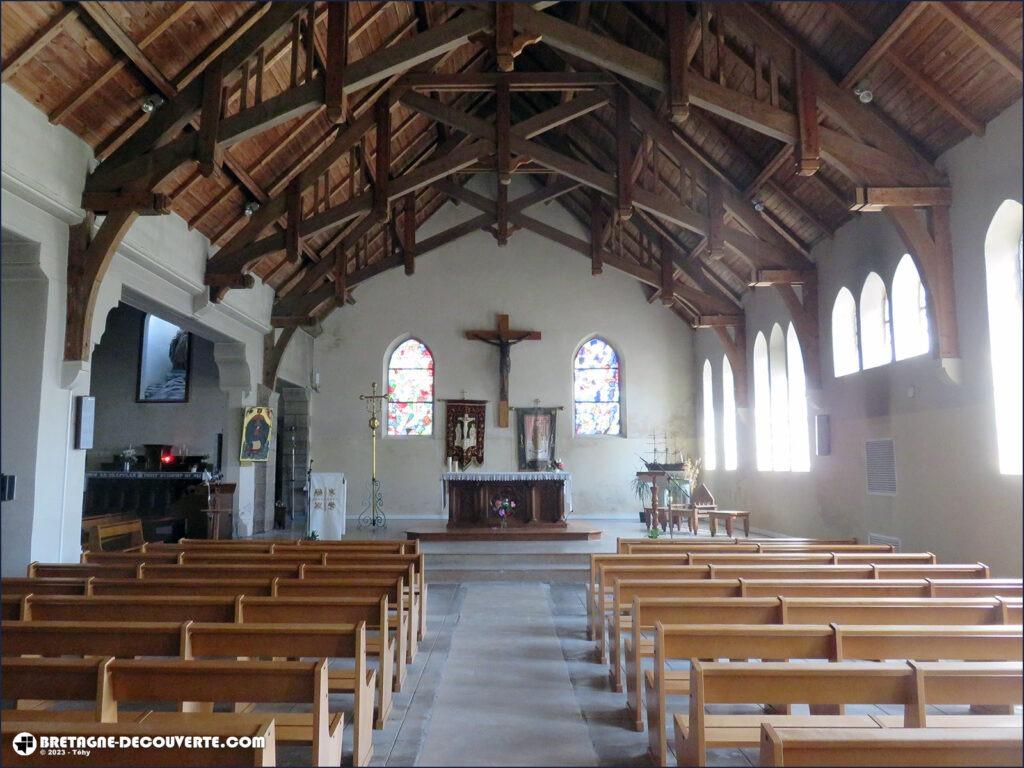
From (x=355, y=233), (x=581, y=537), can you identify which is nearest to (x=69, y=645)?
(x=581, y=537)

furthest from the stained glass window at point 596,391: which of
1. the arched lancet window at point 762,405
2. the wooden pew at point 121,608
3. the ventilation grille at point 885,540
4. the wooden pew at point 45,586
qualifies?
the wooden pew at point 121,608

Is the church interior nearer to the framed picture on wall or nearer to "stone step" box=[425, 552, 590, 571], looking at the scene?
the framed picture on wall

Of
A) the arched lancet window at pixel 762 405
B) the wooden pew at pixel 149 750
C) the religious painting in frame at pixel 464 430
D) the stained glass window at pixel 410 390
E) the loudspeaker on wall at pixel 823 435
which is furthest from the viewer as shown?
the stained glass window at pixel 410 390

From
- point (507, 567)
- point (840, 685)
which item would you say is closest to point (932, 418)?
point (507, 567)

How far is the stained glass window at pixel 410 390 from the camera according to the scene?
14109 mm

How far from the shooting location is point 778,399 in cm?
1093

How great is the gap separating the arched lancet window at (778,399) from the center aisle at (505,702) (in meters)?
5.97

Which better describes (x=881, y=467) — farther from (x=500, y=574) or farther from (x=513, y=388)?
(x=513, y=388)

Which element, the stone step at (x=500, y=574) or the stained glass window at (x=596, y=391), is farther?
the stained glass window at (x=596, y=391)

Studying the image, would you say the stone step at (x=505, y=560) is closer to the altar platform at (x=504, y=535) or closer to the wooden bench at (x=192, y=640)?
the altar platform at (x=504, y=535)

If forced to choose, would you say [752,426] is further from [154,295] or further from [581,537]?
[154,295]

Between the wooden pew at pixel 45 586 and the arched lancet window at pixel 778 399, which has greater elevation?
the arched lancet window at pixel 778 399

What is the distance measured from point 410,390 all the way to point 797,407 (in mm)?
7083

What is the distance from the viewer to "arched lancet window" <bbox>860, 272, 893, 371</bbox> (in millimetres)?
8031
